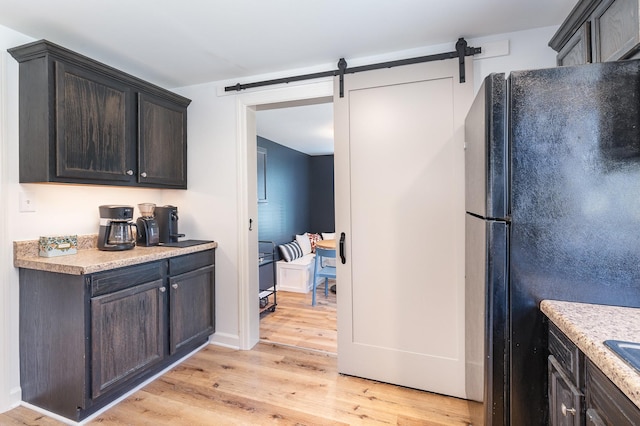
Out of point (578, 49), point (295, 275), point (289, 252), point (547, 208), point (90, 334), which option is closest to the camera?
point (547, 208)

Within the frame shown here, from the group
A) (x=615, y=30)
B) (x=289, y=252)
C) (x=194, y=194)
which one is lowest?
(x=289, y=252)

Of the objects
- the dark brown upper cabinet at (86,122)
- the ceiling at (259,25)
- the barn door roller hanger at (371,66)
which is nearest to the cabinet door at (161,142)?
the dark brown upper cabinet at (86,122)

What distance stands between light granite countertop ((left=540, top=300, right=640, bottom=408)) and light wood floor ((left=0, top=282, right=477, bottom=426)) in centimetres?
86

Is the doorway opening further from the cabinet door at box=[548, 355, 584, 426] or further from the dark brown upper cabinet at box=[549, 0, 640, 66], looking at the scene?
the cabinet door at box=[548, 355, 584, 426]

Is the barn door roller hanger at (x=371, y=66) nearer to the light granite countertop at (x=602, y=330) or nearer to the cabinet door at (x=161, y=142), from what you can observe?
the cabinet door at (x=161, y=142)

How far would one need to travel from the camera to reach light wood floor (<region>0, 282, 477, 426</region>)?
178 centimetres

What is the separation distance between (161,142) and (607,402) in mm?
2830

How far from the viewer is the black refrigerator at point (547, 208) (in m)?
1.09

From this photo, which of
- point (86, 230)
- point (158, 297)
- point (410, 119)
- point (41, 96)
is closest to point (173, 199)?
point (86, 230)

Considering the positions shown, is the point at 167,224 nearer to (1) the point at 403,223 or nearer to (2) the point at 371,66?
(1) the point at 403,223

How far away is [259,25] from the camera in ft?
6.03

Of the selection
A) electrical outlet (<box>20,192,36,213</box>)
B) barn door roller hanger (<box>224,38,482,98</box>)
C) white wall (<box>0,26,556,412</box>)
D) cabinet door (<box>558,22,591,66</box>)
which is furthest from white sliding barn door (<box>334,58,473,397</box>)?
electrical outlet (<box>20,192,36,213</box>)

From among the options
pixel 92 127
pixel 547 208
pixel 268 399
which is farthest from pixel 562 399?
pixel 92 127

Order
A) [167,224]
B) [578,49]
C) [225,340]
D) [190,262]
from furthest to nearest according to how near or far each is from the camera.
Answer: [225,340]
[167,224]
[190,262]
[578,49]
